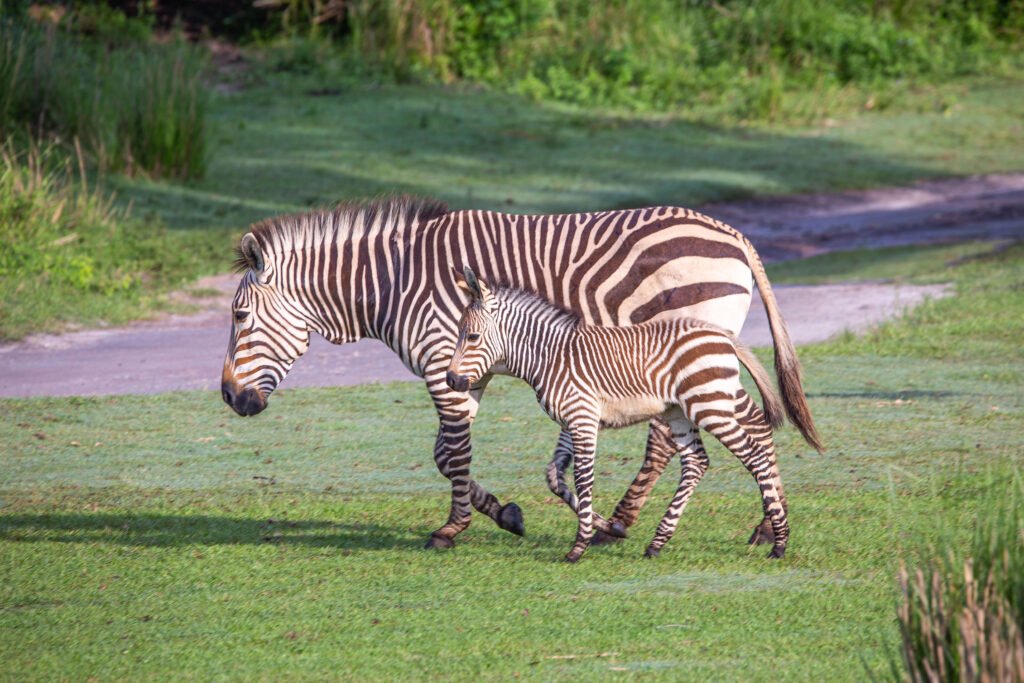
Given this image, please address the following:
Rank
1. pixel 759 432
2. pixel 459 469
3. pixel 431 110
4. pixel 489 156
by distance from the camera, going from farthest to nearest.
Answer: pixel 431 110 < pixel 489 156 < pixel 459 469 < pixel 759 432

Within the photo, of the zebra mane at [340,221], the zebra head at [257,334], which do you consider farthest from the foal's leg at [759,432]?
the zebra head at [257,334]

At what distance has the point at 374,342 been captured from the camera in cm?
1279

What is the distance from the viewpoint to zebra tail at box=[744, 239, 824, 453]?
685 centimetres

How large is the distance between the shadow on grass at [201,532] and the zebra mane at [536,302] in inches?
41.6

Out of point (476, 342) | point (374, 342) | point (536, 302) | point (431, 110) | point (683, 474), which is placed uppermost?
point (536, 302)

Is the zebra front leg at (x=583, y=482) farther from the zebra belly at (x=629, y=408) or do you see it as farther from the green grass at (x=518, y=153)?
the green grass at (x=518, y=153)

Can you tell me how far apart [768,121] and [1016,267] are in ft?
31.5

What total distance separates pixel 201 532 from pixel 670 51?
18986 mm

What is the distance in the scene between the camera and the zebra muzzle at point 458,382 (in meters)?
6.60

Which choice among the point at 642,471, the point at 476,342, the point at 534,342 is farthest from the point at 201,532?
→ the point at 642,471

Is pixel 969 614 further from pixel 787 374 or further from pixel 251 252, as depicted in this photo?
pixel 251 252

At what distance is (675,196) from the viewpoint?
1808 cm

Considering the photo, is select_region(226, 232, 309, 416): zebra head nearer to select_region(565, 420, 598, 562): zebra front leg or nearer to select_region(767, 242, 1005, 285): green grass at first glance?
select_region(565, 420, 598, 562): zebra front leg

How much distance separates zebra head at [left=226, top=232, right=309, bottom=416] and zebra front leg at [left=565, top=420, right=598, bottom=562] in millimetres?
1593
